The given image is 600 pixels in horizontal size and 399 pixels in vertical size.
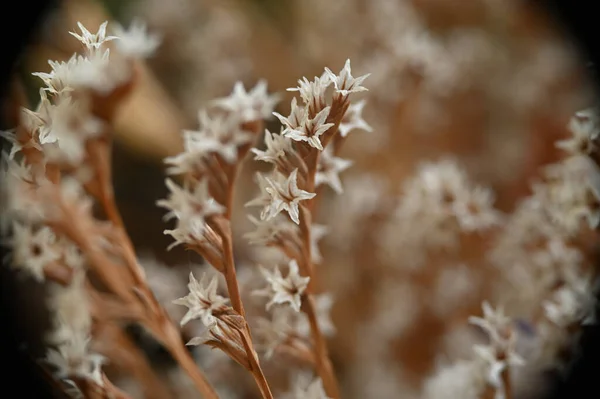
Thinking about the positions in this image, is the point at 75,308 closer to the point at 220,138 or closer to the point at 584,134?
the point at 220,138

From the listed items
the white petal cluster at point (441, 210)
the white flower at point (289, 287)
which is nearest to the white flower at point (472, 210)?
the white petal cluster at point (441, 210)

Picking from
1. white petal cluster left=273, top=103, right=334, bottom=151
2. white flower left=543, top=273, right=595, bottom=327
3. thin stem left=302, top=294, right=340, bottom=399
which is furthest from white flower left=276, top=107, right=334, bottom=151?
white flower left=543, top=273, right=595, bottom=327

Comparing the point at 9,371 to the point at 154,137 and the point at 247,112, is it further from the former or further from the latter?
the point at 154,137

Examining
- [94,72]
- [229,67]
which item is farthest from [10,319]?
[229,67]

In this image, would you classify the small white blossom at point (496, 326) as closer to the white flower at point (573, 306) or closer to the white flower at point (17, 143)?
the white flower at point (573, 306)

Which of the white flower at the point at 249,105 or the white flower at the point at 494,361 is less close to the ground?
the white flower at the point at 249,105
